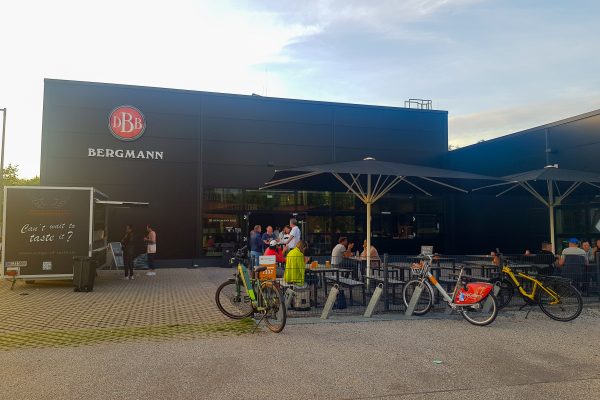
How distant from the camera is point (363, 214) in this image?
19562 mm

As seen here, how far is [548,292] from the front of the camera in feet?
24.3

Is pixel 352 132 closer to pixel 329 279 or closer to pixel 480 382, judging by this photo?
pixel 329 279

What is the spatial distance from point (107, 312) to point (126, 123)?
35.0 ft

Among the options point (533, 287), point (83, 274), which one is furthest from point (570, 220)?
point (83, 274)

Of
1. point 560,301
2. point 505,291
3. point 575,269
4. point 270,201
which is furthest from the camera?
point 270,201

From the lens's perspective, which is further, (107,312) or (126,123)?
(126,123)

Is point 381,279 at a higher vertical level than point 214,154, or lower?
lower

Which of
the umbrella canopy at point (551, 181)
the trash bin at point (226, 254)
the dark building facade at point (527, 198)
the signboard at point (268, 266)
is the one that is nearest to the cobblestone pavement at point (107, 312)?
the signboard at point (268, 266)

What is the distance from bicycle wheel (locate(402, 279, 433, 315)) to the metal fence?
0.90 feet

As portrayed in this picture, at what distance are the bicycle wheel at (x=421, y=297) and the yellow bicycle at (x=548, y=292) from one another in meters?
1.28

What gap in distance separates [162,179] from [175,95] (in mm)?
3466

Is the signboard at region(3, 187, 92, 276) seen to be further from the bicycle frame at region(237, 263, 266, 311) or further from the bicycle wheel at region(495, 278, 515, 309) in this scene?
the bicycle wheel at region(495, 278, 515, 309)

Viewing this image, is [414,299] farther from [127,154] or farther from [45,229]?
[127,154]

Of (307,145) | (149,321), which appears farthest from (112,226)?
(149,321)
